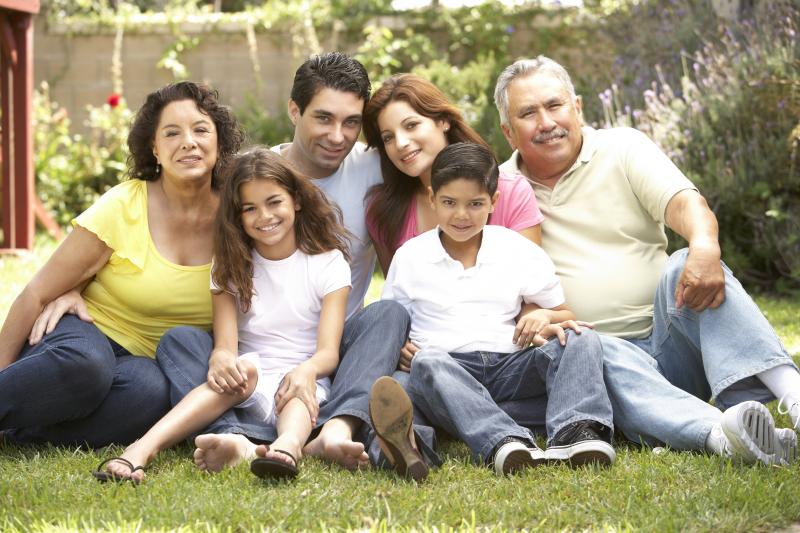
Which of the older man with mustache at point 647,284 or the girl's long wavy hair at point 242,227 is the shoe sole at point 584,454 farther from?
the girl's long wavy hair at point 242,227

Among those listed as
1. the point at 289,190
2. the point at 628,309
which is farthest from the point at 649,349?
the point at 289,190

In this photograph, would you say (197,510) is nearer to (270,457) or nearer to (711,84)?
(270,457)

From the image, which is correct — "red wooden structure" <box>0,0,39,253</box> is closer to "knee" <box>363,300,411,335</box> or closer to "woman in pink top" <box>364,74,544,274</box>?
"woman in pink top" <box>364,74,544,274</box>

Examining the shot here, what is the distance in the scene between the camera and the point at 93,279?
3.42 m

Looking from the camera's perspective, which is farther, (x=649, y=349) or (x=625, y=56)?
(x=625, y=56)

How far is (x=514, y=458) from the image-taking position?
108 inches

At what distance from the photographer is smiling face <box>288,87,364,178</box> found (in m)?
3.60

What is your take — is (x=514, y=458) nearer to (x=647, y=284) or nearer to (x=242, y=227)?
(x=647, y=284)

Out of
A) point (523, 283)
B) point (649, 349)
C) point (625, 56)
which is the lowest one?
point (649, 349)

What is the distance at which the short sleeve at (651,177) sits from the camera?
11.0 ft

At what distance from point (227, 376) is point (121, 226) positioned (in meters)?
0.69

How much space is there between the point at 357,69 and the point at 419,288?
89cm

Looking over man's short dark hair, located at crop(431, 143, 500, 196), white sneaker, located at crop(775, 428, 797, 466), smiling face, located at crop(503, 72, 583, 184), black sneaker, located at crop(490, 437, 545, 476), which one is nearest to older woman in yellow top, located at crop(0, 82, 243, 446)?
man's short dark hair, located at crop(431, 143, 500, 196)

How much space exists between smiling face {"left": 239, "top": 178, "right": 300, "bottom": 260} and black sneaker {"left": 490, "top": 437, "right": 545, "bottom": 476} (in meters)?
1.04
